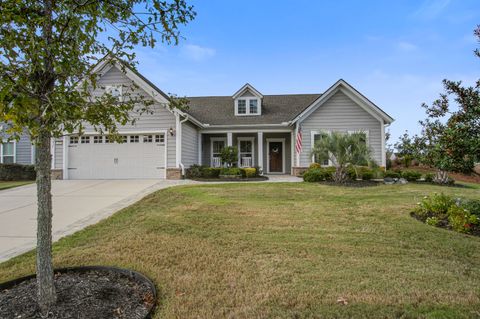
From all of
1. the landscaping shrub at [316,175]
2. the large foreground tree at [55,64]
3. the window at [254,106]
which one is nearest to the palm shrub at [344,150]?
the landscaping shrub at [316,175]

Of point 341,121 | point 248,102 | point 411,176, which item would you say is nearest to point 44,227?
point 411,176

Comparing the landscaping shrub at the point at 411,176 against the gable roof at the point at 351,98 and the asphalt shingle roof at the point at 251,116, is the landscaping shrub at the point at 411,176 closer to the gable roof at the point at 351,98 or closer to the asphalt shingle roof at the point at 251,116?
the gable roof at the point at 351,98

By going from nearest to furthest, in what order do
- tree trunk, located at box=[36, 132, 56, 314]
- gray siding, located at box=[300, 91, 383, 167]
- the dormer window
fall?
tree trunk, located at box=[36, 132, 56, 314] < gray siding, located at box=[300, 91, 383, 167] < the dormer window

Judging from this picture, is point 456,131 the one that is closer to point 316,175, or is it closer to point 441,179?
point 316,175

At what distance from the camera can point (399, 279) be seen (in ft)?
11.0

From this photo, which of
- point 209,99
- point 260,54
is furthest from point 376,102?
point 209,99

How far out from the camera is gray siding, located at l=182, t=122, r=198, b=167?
1480cm

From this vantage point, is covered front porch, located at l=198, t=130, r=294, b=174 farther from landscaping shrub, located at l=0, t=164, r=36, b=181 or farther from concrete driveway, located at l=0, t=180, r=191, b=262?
landscaping shrub, located at l=0, t=164, r=36, b=181

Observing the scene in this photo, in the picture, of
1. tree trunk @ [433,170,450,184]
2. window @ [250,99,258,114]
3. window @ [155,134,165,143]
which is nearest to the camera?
tree trunk @ [433,170,450,184]

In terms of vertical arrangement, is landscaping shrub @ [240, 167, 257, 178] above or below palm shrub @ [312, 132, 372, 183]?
below

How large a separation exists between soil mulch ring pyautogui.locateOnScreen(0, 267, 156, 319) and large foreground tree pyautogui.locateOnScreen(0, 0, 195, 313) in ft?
0.67

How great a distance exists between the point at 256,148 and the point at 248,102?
10.6ft

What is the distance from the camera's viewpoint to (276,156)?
19.1 metres

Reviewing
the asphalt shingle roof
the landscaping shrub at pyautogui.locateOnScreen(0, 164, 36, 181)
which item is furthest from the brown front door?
the landscaping shrub at pyautogui.locateOnScreen(0, 164, 36, 181)
